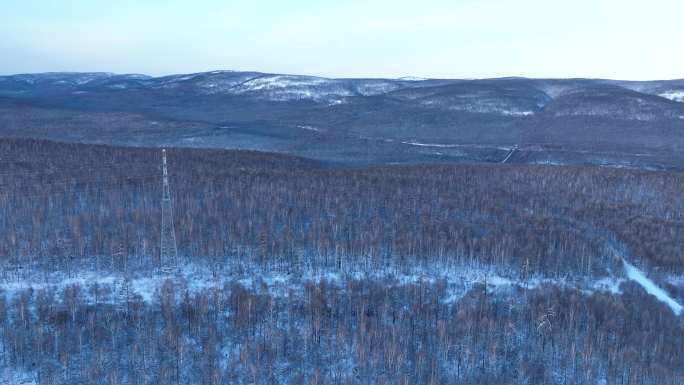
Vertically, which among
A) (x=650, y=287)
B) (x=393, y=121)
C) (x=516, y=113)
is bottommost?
(x=650, y=287)

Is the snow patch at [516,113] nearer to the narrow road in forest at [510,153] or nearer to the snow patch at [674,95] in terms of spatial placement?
the narrow road in forest at [510,153]

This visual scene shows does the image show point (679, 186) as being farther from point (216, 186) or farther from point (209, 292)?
point (209, 292)

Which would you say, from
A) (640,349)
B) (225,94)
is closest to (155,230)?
(640,349)

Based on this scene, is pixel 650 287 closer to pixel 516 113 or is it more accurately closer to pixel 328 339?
pixel 328 339

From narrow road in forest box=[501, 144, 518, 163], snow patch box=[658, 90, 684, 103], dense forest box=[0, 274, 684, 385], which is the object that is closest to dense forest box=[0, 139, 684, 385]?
dense forest box=[0, 274, 684, 385]

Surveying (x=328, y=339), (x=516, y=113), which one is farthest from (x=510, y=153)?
(x=328, y=339)
